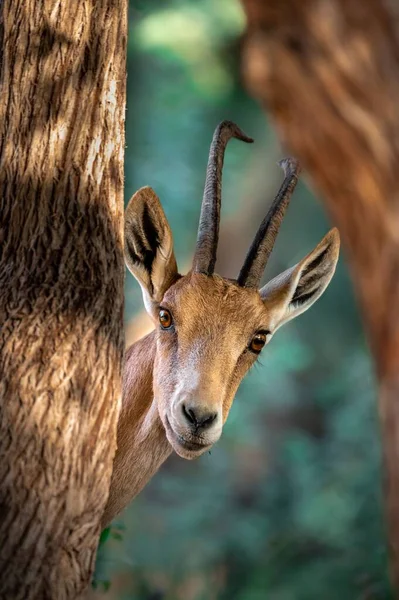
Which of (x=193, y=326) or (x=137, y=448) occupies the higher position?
(x=193, y=326)

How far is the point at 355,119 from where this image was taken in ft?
14.5

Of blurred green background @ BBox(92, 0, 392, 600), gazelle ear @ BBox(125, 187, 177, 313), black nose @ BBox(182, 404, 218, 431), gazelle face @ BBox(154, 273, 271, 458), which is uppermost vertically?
blurred green background @ BBox(92, 0, 392, 600)

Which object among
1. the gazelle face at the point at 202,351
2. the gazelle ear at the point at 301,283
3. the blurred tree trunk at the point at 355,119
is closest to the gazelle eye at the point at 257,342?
the gazelle face at the point at 202,351

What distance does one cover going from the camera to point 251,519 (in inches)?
645

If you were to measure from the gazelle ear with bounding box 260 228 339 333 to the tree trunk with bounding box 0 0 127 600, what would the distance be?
51.5 inches

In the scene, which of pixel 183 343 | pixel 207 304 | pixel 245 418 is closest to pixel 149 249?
pixel 207 304

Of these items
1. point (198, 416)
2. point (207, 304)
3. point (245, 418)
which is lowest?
point (198, 416)

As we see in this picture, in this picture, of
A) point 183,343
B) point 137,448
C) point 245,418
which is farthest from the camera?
point 245,418

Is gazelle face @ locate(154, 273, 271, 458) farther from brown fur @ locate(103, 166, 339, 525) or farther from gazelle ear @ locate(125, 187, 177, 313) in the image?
gazelle ear @ locate(125, 187, 177, 313)

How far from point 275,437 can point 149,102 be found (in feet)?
25.4

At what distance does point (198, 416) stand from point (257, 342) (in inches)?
32.6

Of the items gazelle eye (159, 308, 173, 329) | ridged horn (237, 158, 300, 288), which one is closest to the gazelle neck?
A: gazelle eye (159, 308, 173, 329)

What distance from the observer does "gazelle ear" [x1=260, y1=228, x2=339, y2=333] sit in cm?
560

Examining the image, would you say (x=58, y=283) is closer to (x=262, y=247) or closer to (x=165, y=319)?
(x=165, y=319)
